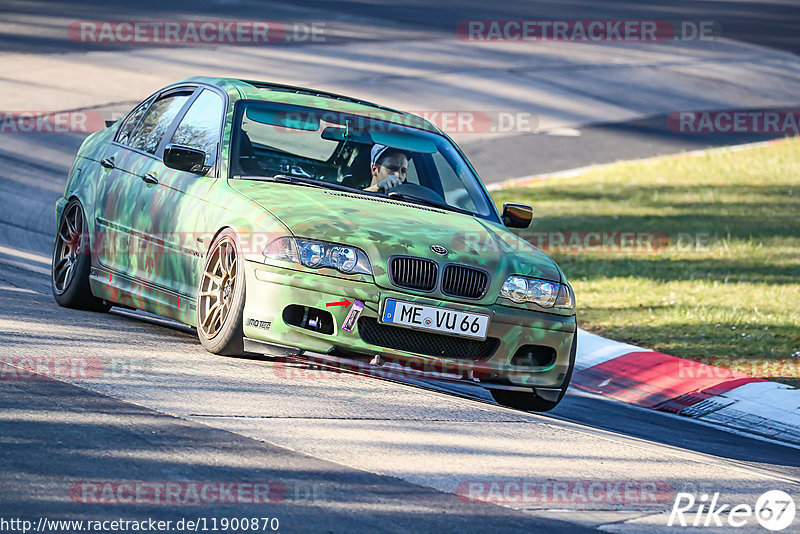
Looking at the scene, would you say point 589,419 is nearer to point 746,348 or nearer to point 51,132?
point 746,348

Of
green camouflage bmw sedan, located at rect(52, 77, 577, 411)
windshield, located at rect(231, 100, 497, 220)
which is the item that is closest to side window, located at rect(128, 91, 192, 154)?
green camouflage bmw sedan, located at rect(52, 77, 577, 411)

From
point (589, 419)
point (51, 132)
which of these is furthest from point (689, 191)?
point (589, 419)

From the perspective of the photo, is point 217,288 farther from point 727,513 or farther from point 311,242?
point 727,513

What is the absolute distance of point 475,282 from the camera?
7016mm

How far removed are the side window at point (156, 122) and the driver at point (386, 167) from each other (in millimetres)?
1460

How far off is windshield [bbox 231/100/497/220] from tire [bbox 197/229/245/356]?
733mm

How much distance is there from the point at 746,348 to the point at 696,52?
2040cm

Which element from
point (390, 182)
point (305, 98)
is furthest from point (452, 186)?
point (305, 98)

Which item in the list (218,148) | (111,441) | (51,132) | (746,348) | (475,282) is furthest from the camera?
(51,132)

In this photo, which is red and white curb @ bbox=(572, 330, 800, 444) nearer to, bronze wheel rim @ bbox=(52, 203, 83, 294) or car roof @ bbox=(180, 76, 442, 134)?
car roof @ bbox=(180, 76, 442, 134)

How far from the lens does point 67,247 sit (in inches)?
351

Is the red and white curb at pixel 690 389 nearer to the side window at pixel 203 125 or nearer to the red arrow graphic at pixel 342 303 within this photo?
the red arrow graphic at pixel 342 303

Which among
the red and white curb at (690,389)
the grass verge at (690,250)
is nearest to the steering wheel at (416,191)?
the red and white curb at (690,389)

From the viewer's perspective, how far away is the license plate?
6.79 m
